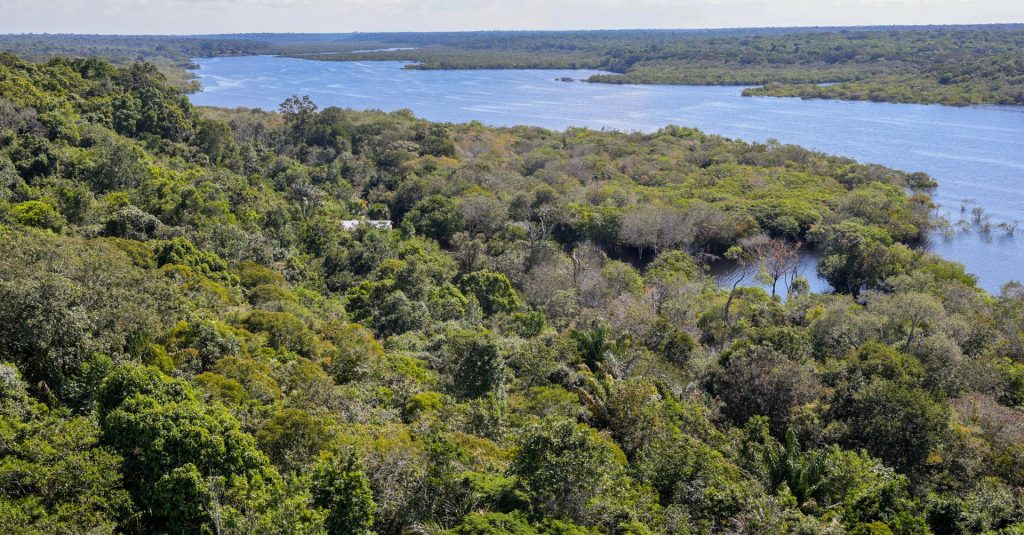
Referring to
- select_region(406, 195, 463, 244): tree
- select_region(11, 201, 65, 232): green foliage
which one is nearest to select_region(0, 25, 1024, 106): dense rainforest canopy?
select_region(406, 195, 463, 244): tree

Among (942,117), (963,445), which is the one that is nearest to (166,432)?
(963,445)

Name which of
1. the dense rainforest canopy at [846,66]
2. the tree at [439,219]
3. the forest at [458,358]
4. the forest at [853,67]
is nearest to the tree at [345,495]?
the forest at [458,358]

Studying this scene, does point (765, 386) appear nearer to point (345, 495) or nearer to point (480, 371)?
point (480, 371)

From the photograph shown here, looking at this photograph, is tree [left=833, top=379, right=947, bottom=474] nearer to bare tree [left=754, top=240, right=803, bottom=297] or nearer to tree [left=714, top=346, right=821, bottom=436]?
tree [left=714, top=346, right=821, bottom=436]

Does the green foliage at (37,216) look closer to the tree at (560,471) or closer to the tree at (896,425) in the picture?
the tree at (560,471)

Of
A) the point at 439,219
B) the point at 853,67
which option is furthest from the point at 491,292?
the point at 853,67
